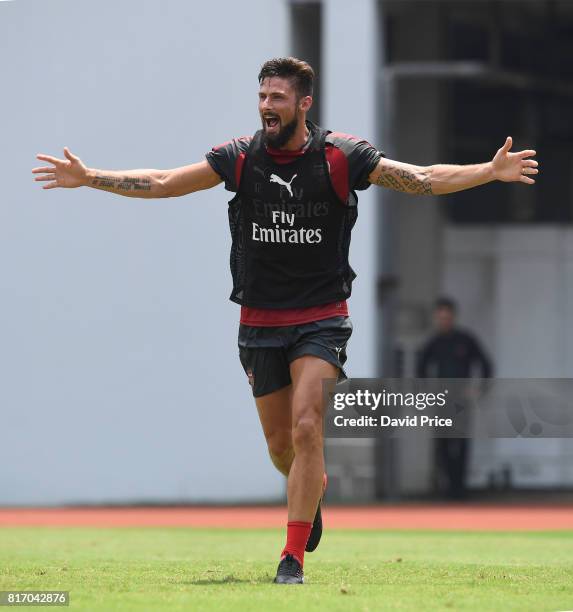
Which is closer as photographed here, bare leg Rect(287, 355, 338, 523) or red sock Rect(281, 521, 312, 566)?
red sock Rect(281, 521, 312, 566)

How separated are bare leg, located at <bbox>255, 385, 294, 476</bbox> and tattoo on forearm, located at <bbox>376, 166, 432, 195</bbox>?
3.85ft

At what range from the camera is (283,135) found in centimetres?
717

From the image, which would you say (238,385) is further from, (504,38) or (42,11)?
(504,38)

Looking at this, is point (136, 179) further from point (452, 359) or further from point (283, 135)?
point (452, 359)

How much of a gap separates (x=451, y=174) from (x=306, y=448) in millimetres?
1520

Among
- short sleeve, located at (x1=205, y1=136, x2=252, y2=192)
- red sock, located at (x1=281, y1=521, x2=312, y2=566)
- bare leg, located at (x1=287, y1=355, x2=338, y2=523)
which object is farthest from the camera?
short sleeve, located at (x1=205, y1=136, x2=252, y2=192)

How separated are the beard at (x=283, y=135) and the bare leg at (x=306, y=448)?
1.14 metres

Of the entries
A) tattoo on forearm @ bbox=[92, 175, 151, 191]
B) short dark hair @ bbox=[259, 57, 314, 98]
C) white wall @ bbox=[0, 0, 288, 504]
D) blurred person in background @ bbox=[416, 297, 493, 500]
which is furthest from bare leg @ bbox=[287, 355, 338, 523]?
blurred person in background @ bbox=[416, 297, 493, 500]

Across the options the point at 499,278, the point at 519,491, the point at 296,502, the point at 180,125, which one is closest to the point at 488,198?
the point at 499,278

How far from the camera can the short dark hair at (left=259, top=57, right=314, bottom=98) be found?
7.18 metres

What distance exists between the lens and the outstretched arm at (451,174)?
275 inches

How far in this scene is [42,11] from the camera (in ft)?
55.1

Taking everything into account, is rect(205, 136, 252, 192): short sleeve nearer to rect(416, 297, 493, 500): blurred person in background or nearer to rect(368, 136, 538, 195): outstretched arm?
rect(368, 136, 538, 195): outstretched arm

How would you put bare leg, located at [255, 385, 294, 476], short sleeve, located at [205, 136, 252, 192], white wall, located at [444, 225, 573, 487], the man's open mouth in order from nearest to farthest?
the man's open mouth → short sleeve, located at [205, 136, 252, 192] → bare leg, located at [255, 385, 294, 476] → white wall, located at [444, 225, 573, 487]
